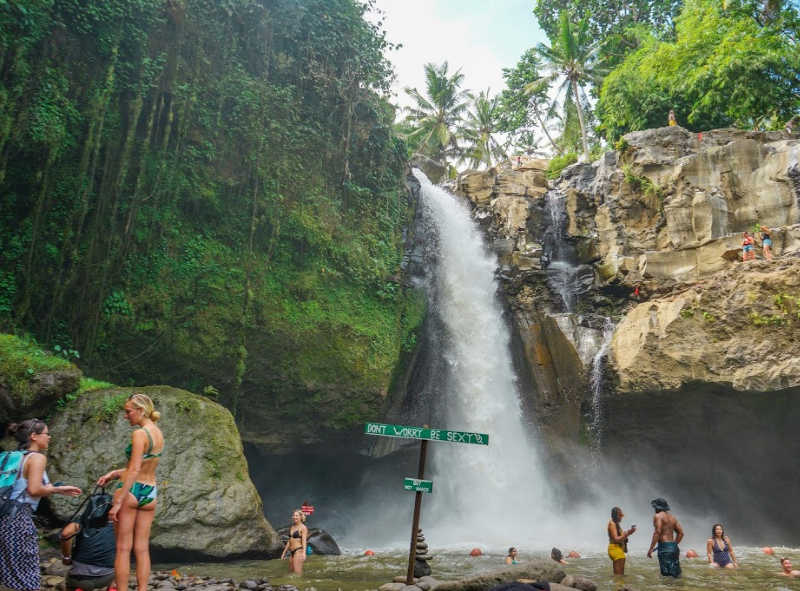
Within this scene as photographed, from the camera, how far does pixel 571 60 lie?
3206 cm

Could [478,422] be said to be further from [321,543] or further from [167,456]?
[167,456]

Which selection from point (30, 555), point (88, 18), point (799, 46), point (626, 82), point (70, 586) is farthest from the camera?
point (626, 82)

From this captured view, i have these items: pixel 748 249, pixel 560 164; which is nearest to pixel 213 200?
pixel 748 249

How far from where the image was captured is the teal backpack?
4.22m

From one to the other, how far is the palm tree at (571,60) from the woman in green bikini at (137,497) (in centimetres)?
3125

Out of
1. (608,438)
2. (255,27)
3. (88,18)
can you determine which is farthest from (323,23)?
(608,438)

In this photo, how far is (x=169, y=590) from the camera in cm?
594

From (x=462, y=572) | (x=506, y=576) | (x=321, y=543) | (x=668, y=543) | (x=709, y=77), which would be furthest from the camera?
(x=709, y=77)

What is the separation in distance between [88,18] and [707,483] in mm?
20449

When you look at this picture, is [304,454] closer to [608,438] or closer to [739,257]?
[608,438]

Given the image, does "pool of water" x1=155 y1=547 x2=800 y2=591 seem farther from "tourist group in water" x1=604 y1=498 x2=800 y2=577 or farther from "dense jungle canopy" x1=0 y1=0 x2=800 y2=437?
"dense jungle canopy" x1=0 y1=0 x2=800 y2=437

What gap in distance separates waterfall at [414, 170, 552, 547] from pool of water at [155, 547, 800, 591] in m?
3.65

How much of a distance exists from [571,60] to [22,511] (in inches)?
1364

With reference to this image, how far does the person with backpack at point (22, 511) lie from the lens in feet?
13.6
